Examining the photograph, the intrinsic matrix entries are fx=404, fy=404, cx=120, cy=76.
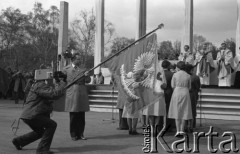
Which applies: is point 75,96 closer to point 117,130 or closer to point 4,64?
point 117,130

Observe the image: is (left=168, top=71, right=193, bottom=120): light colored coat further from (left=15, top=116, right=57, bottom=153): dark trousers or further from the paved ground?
(left=15, top=116, right=57, bottom=153): dark trousers

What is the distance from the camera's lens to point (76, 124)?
9586 millimetres

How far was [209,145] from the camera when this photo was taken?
28.9ft

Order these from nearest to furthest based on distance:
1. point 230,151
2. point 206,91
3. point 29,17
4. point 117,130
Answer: point 230,151, point 117,130, point 206,91, point 29,17

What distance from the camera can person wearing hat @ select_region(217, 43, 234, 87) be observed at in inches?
693

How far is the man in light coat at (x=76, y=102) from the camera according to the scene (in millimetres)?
9475

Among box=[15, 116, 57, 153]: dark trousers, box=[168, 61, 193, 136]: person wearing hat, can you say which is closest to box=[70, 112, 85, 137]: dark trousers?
box=[15, 116, 57, 153]: dark trousers

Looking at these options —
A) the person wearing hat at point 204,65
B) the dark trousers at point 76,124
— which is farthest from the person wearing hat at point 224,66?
the dark trousers at point 76,124

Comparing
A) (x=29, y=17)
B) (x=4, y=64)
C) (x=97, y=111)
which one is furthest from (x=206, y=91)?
(x=29, y=17)

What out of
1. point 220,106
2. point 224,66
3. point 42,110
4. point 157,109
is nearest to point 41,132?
point 42,110

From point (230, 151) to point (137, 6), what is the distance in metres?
16.9

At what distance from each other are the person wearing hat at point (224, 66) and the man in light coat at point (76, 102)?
9514 millimetres

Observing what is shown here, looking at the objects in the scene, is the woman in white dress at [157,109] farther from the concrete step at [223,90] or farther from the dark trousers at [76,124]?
the concrete step at [223,90]

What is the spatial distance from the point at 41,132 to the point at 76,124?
166 centimetres
